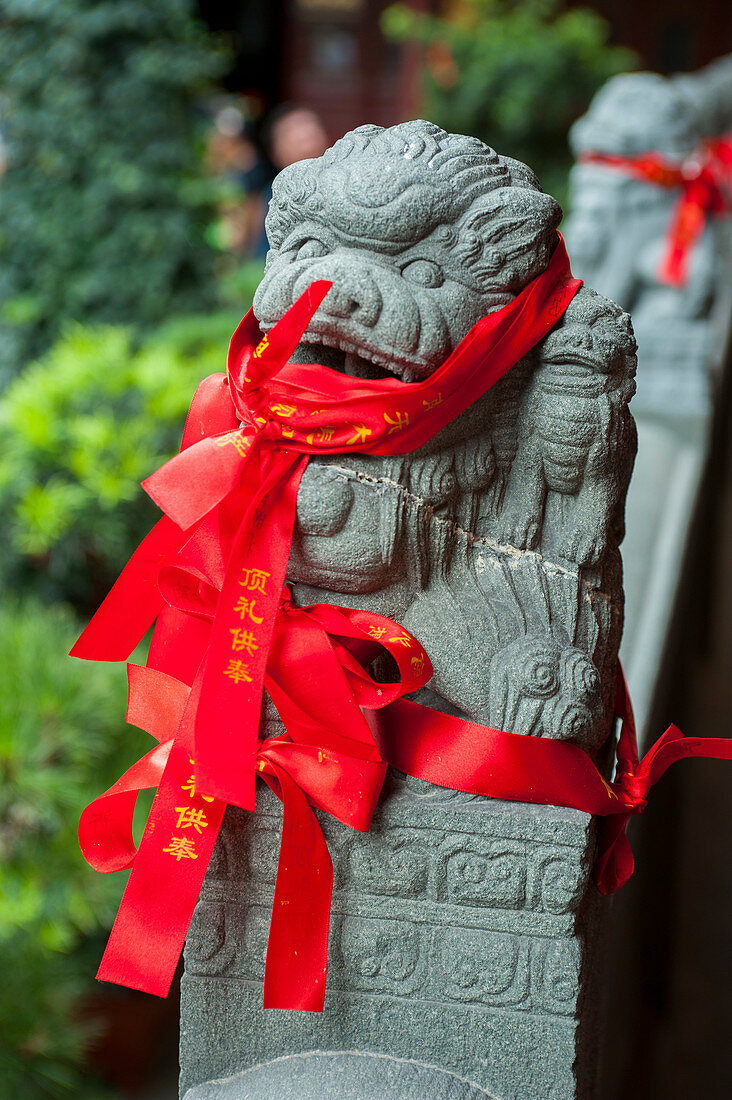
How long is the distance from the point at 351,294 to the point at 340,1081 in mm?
627

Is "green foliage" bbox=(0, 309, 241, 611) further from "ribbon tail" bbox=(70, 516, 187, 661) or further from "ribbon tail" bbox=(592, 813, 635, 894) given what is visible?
"ribbon tail" bbox=(592, 813, 635, 894)

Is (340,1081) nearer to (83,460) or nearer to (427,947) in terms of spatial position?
(427,947)

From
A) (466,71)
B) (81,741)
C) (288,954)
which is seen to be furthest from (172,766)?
(466,71)

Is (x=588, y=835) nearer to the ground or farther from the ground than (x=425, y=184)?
nearer to the ground

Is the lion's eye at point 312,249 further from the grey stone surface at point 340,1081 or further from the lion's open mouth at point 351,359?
the grey stone surface at point 340,1081

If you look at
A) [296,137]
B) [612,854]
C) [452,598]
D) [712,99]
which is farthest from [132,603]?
[296,137]

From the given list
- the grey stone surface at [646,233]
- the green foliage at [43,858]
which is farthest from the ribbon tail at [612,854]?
the grey stone surface at [646,233]

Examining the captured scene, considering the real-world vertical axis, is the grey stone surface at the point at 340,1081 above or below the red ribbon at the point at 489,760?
below

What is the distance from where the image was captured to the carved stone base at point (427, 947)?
0.86m

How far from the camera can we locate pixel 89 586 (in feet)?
8.58

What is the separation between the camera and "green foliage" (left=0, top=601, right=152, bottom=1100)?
1.67 meters

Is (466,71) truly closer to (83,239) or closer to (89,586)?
(83,239)

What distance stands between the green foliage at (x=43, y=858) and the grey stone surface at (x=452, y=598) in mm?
848

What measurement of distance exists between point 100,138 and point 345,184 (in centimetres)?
300
